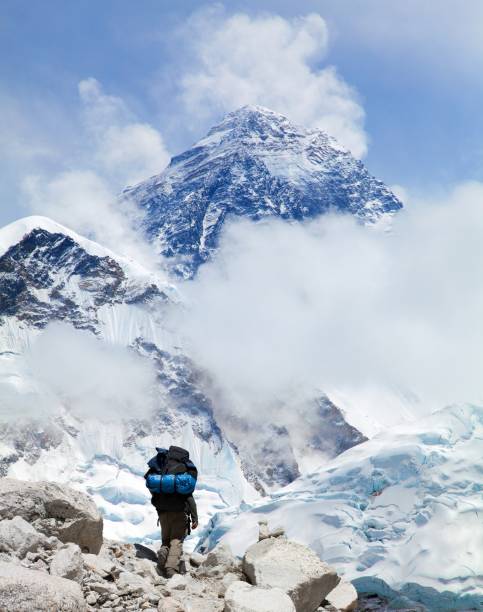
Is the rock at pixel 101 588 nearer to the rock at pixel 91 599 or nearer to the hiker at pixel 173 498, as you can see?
the rock at pixel 91 599

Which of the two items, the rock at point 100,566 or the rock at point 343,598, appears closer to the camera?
the rock at point 100,566

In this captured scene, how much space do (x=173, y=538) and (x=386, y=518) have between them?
6512mm

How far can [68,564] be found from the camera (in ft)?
23.3

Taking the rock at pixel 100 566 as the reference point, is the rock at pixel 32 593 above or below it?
below

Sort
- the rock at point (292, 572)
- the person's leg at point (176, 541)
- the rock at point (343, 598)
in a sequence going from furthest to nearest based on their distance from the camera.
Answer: the person's leg at point (176, 541) → the rock at point (343, 598) → the rock at point (292, 572)

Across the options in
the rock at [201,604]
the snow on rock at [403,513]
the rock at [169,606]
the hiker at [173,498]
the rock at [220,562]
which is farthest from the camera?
the snow on rock at [403,513]

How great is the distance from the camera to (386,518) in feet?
48.2

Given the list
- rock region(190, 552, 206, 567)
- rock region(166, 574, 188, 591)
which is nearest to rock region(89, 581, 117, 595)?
rock region(166, 574, 188, 591)

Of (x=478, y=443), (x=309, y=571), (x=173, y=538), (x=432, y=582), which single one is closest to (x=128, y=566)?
(x=173, y=538)

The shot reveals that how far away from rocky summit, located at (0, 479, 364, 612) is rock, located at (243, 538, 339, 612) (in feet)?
0.05

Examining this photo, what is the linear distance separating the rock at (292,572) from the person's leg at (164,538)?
1.44 metres

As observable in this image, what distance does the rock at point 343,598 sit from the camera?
9648 mm

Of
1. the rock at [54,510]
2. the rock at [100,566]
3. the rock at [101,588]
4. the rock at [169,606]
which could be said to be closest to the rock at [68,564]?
the rock at [101,588]

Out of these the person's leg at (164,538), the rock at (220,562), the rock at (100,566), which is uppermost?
the person's leg at (164,538)
